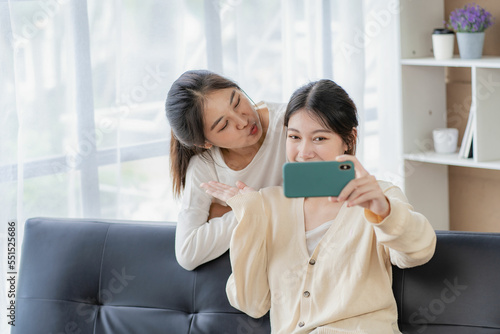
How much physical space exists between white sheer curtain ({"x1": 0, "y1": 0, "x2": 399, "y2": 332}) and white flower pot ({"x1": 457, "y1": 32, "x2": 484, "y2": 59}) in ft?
1.21

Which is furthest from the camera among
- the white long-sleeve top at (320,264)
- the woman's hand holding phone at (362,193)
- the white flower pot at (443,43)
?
the white flower pot at (443,43)

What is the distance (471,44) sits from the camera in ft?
8.86

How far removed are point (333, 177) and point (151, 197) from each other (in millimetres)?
1348

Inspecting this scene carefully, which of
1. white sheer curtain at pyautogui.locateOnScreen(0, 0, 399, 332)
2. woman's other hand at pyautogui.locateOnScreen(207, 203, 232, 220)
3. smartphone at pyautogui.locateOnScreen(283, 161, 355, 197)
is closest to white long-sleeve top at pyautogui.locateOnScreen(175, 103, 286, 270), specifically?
woman's other hand at pyautogui.locateOnScreen(207, 203, 232, 220)

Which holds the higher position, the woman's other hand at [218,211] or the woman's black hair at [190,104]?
the woman's black hair at [190,104]

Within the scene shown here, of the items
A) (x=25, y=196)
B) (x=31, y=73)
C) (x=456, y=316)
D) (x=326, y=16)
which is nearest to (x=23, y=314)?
(x=25, y=196)

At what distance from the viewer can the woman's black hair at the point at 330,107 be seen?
1633mm

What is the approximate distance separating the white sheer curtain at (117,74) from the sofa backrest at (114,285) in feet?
1.14

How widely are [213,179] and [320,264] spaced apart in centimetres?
44

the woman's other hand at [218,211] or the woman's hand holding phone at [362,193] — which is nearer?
the woman's hand holding phone at [362,193]

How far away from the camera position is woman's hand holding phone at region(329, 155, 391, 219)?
4.48 feet

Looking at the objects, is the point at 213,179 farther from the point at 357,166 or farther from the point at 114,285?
the point at 357,166

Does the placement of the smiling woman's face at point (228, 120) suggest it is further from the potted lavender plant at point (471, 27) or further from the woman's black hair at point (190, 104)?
the potted lavender plant at point (471, 27)

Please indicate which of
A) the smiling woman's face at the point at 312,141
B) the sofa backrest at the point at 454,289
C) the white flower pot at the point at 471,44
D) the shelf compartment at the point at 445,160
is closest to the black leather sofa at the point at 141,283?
the sofa backrest at the point at 454,289
